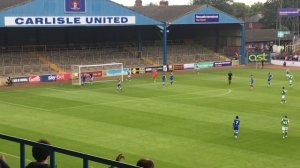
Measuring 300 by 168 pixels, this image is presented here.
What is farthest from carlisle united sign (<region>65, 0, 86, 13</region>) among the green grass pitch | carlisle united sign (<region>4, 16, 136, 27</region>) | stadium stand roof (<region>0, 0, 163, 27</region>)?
the green grass pitch

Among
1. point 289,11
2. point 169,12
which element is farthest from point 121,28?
point 289,11

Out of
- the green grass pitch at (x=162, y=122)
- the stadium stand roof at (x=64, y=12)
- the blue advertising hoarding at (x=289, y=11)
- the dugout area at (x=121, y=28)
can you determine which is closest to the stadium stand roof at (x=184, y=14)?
the dugout area at (x=121, y=28)

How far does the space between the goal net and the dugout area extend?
5.09 meters

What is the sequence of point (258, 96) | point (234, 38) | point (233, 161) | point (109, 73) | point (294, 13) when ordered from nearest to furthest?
point (233, 161)
point (258, 96)
point (109, 73)
point (234, 38)
point (294, 13)

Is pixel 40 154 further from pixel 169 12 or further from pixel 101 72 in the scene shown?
pixel 169 12

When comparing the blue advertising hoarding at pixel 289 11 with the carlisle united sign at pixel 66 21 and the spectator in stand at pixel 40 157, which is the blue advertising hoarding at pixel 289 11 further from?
the spectator in stand at pixel 40 157

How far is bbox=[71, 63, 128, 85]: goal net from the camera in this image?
5867 cm

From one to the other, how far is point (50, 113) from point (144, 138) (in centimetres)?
1106

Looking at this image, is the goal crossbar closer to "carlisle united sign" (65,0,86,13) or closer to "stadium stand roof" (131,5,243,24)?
"carlisle united sign" (65,0,86,13)

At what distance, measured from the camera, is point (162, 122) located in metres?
33.7

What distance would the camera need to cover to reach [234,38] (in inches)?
3260

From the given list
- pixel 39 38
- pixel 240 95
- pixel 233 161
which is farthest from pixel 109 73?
pixel 233 161

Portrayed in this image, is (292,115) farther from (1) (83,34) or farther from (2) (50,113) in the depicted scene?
(1) (83,34)

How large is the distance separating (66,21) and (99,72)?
6.90 metres
